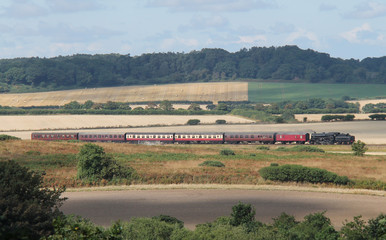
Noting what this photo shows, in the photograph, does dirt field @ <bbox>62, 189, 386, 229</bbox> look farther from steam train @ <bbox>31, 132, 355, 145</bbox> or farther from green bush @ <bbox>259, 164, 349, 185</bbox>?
steam train @ <bbox>31, 132, 355, 145</bbox>

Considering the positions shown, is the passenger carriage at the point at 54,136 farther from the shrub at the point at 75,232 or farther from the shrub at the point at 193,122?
the shrub at the point at 75,232

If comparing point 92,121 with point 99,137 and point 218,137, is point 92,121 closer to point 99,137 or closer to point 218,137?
point 99,137

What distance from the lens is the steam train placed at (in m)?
A: 98.7

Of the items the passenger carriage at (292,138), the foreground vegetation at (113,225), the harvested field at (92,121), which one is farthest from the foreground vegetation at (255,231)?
the harvested field at (92,121)

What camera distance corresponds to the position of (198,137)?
101 meters

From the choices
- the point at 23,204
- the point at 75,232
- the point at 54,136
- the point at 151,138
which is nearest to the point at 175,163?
the point at 151,138

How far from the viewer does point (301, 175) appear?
160 ft

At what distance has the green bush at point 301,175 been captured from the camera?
158 feet

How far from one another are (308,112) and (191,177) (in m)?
116

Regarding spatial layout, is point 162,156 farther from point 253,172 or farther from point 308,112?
point 308,112

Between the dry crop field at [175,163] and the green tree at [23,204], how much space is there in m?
22.9

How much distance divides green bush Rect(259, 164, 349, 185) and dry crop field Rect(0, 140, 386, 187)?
1386mm

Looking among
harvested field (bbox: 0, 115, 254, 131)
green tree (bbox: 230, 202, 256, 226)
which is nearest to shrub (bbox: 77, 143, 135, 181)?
green tree (bbox: 230, 202, 256, 226)

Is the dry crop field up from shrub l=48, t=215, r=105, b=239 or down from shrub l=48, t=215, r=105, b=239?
down
